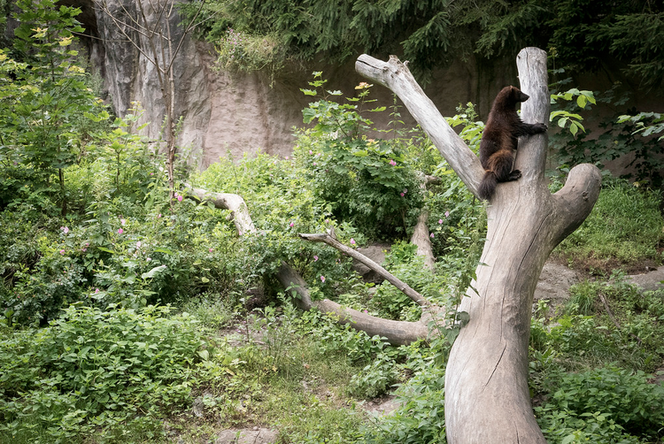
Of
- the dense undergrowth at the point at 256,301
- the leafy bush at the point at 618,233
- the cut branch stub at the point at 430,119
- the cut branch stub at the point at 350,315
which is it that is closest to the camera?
the dense undergrowth at the point at 256,301

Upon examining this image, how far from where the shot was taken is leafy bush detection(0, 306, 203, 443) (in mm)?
3625

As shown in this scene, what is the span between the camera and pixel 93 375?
4039mm

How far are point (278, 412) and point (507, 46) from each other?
889cm

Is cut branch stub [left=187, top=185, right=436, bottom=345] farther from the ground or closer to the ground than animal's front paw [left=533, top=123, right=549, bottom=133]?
closer to the ground

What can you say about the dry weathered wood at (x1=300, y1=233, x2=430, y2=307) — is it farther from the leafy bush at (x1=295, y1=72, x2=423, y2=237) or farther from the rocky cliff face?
the rocky cliff face

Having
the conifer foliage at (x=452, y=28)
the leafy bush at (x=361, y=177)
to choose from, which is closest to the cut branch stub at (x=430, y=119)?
the leafy bush at (x=361, y=177)

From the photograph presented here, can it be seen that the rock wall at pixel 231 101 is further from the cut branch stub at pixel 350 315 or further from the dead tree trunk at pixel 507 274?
the dead tree trunk at pixel 507 274

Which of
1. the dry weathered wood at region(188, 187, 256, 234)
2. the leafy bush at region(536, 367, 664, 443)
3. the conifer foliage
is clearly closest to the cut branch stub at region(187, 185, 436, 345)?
the dry weathered wood at region(188, 187, 256, 234)

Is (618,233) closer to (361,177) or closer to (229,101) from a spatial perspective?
(361,177)

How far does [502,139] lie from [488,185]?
0.56 metres

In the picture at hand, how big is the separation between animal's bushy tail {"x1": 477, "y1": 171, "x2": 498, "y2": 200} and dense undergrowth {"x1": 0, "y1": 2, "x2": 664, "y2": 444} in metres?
0.36

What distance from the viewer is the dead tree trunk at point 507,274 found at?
272 cm

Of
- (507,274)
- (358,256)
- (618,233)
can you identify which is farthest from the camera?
(618,233)

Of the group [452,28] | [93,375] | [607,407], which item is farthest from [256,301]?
[452,28]
